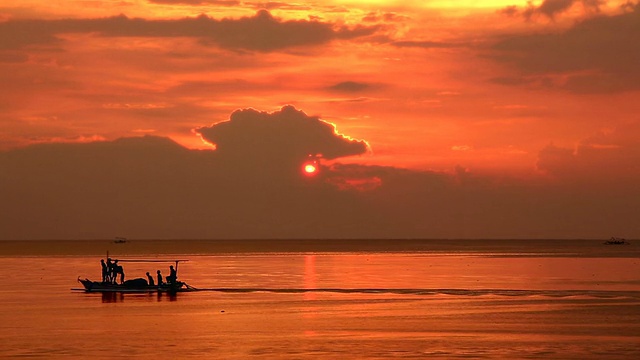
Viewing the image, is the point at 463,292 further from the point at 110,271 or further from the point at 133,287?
the point at 110,271

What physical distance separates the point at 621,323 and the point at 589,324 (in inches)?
67.1

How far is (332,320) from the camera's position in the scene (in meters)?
51.6

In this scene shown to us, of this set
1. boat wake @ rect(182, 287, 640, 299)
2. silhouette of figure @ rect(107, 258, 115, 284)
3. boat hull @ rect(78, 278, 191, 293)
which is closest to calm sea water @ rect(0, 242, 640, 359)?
boat wake @ rect(182, 287, 640, 299)

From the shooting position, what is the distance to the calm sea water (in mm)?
40500

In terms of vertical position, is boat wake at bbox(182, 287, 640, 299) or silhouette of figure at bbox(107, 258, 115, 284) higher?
silhouette of figure at bbox(107, 258, 115, 284)

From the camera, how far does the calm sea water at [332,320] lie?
40500 mm

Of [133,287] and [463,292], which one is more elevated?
[133,287]

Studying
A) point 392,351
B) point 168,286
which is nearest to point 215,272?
point 168,286

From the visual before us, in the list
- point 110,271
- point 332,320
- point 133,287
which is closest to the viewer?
point 332,320

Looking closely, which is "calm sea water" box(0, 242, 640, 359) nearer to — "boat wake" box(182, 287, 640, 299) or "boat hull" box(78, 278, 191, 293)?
"boat wake" box(182, 287, 640, 299)

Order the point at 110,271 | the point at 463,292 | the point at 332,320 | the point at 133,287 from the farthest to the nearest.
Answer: the point at 110,271
the point at 133,287
the point at 463,292
the point at 332,320

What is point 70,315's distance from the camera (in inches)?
2169

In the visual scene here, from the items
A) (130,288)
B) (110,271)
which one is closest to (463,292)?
(130,288)

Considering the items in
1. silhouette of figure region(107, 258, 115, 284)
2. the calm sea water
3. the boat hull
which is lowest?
the calm sea water
